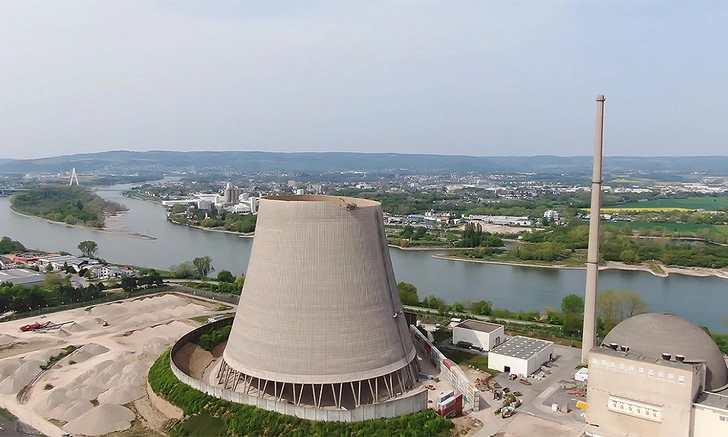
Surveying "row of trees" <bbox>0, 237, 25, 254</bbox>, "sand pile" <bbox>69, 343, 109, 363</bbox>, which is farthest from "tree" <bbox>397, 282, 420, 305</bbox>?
"row of trees" <bbox>0, 237, 25, 254</bbox>

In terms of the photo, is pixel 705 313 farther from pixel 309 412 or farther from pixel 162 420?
pixel 162 420

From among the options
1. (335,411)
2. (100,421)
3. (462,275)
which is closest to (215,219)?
(462,275)

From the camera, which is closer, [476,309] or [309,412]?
[309,412]

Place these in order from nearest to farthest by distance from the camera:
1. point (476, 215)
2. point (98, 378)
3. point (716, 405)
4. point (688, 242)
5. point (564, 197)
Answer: point (716, 405) → point (98, 378) → point (688, 242) → point (476, 215) → point (564, 197)

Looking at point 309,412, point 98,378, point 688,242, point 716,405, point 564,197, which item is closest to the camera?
point 716,405

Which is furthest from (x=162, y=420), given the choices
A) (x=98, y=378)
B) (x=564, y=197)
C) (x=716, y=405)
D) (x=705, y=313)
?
(x=564, y=197)

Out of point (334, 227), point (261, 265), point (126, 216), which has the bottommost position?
point (126, 216)
